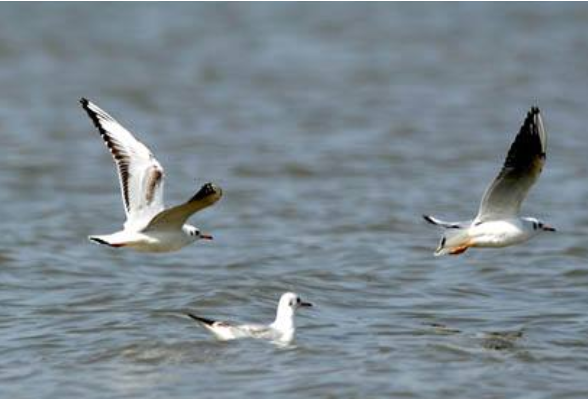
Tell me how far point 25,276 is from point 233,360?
4151mm

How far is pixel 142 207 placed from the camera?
1149cm

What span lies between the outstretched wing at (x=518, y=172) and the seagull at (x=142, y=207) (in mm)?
2173

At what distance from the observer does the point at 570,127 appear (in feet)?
72.1

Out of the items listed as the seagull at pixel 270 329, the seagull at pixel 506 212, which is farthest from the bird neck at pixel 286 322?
the seagull at pixel 506 212

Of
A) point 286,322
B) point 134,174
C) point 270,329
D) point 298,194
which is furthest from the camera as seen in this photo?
point 298,194

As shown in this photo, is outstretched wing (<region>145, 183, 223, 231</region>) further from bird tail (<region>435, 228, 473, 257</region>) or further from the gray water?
bird tail (<region>435, 228, 473, 257</region>)

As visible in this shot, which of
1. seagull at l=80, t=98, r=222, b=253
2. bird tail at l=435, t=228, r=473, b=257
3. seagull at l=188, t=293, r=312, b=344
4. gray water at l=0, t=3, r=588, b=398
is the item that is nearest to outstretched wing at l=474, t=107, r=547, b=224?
bird tail at l=435, t=228, r=473, b=257

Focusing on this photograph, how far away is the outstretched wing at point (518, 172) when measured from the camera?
11305mm

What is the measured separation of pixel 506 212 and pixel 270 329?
2167 millimetres

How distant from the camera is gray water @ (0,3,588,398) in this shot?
10.6 meters

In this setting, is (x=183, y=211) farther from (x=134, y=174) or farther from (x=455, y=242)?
(x=455, y=242)

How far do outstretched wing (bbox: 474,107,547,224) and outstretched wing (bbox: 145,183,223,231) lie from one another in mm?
2255

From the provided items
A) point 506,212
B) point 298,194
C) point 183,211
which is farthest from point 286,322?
point 298,194

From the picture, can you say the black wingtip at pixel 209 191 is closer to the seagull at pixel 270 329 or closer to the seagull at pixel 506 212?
the seagull at pixel 270 329
